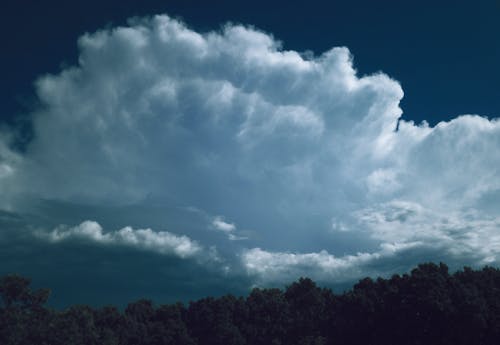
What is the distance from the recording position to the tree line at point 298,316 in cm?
6512

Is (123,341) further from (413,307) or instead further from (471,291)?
(471,291)

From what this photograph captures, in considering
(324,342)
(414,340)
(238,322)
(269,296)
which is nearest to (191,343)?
(238,322)

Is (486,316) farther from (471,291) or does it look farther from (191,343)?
(191,343)

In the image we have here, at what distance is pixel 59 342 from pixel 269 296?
4162cm

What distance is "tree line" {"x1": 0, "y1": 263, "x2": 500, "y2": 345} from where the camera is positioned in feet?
214

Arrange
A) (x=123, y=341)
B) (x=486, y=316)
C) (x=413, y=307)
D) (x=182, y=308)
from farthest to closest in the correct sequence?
1. (x=182, y=308)
2. (x=123, y=341)
3. (x=413, y=307)
4. (x=486, y=316)

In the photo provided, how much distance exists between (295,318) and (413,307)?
82.4 feet

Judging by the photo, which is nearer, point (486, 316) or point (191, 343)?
point (486, 316)

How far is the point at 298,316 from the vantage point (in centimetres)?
8562

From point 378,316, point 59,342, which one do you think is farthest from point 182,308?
point 378,316

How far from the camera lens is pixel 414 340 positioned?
229ft

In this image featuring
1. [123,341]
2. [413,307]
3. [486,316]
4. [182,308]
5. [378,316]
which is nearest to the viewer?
[486,316]

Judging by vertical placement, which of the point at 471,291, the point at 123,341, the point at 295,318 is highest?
the point at 471,291

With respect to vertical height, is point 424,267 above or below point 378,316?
above
